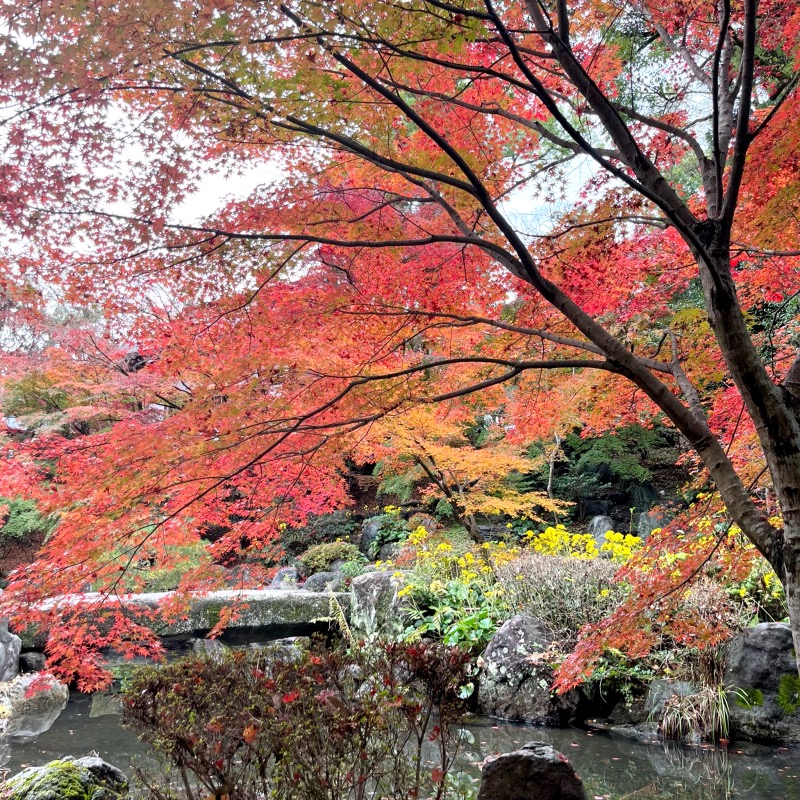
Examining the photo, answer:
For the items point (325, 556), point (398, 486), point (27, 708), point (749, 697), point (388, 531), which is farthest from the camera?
point (398, 486)

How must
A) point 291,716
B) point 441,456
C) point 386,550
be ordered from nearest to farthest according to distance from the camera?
point 291,716
point 441,456
point 386,550

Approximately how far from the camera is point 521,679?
19.0 feet

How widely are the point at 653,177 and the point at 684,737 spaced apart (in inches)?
185

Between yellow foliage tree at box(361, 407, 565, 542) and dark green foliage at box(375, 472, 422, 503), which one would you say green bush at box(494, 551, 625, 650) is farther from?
dark green foliage at box(375, 472, 422, 503)

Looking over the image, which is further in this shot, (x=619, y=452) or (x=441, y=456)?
(x=619, y=452)

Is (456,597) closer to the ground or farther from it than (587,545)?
closer to the ground

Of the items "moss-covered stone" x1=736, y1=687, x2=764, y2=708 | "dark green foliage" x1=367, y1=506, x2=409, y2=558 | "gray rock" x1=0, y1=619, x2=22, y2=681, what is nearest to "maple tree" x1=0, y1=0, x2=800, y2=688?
"moss-covered stone" x1=736, y1=687, x2=764, y2=708

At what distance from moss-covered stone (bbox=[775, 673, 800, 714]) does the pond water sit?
0.30 meters

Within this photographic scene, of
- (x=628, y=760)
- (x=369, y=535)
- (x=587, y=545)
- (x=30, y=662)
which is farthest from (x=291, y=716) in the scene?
(x=369, y=535)

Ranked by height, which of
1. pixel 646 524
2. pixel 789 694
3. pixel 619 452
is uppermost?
pixel 619 452

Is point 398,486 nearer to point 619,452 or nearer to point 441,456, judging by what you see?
point 619,452

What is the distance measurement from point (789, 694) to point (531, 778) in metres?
2.59

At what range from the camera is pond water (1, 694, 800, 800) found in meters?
4.05

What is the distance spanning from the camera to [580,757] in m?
4.79
